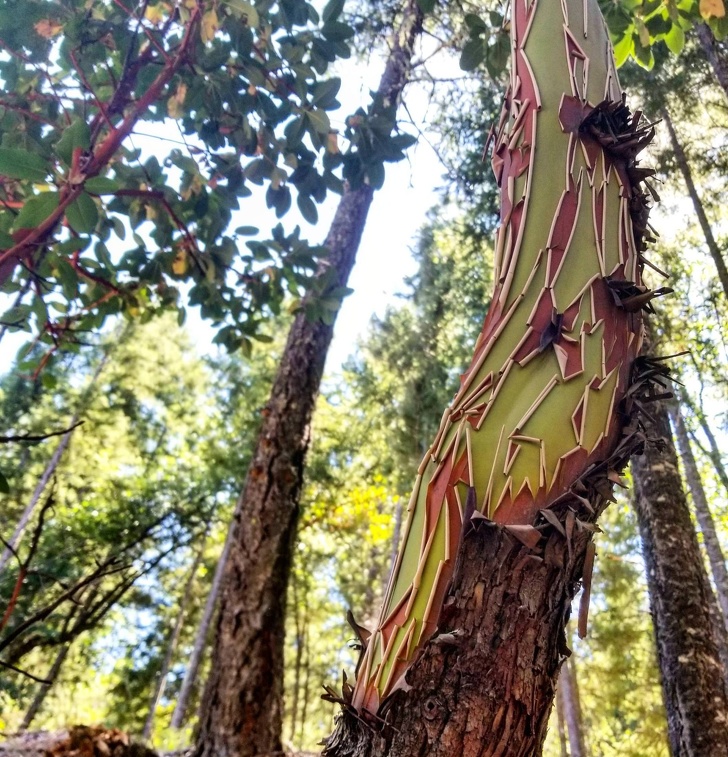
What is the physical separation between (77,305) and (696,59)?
271 inches

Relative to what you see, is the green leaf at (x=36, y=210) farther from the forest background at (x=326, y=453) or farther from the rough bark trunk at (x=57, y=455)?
the rough bark trunk at (x=57, y=455)

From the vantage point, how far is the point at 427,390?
912 centimetres

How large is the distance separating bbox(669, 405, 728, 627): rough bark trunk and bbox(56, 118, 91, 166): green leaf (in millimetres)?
6094

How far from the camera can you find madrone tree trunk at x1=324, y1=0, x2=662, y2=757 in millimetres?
484

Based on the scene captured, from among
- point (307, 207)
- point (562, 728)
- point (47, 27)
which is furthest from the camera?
point (562, 728)

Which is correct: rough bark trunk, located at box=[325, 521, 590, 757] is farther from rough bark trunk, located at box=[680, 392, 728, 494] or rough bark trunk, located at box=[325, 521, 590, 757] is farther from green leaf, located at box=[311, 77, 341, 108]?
rough bark trunk, located at box=[680, 392, 728, 494]

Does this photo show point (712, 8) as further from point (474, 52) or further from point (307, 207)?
point (307, 207)

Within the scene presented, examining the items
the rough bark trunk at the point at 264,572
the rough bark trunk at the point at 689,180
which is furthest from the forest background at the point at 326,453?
the rough bark trunk at the point at 264,572

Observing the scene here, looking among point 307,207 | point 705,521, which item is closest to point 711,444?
point 705,521

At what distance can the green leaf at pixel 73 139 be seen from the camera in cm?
92

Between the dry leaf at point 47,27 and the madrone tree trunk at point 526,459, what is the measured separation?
1.10 metres

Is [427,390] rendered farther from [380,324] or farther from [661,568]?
[661,568]

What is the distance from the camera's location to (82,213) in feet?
3.19

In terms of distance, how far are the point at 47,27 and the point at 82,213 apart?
57 centimetres
